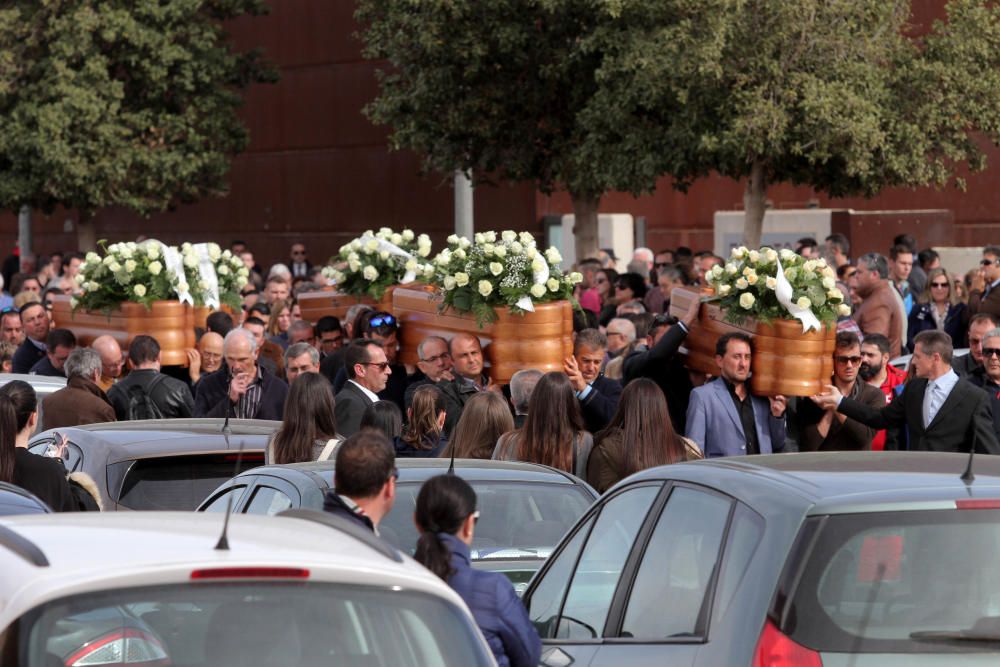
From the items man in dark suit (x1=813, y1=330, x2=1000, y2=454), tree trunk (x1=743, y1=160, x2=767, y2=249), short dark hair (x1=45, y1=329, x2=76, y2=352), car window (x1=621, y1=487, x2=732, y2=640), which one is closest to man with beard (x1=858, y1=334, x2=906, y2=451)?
man in dark suit (x1=813, y1=330, x2=1000, y2=454)

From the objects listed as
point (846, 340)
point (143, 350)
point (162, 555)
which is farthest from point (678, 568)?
point (143, 350)

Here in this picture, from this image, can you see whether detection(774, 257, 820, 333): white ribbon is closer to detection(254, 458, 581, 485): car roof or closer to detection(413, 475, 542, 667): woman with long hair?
detection(254, 458, 581, 485): car roof

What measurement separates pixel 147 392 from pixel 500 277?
293 centimetres

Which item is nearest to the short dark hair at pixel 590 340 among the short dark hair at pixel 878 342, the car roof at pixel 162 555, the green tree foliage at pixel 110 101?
the short dark hair at pixel 878 342

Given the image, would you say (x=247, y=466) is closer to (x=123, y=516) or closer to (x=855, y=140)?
(x=123, y=516)

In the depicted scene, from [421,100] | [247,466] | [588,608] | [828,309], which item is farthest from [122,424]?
[421,100]

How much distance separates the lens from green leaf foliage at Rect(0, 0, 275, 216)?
30719 mm

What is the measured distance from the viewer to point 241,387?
40.2 ft

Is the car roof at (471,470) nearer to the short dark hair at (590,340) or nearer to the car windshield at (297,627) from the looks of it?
the short dark hair at (590,340)

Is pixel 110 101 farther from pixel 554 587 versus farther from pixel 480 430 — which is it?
pixel 554 587

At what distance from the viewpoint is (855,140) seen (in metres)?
21.0

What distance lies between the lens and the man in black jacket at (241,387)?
39.9 ft

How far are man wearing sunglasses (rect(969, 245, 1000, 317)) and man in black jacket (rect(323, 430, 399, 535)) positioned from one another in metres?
10.3

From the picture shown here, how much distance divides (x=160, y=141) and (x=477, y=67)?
1051cm
